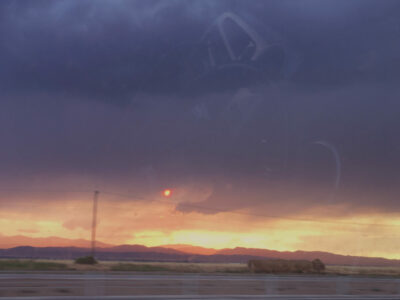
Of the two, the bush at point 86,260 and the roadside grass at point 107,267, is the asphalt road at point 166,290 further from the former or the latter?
the bush at point 86,260

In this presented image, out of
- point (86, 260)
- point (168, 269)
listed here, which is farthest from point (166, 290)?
point (86, 260)

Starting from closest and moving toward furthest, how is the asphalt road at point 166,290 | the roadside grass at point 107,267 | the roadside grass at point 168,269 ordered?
the asphalt road at point 166,290 → the roadside grass at point 107,267 → the roadside grass at point 168,269

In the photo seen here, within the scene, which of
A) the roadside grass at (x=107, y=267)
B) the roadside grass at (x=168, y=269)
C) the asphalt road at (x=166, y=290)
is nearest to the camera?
the asphalt road at (x=166, y=290)

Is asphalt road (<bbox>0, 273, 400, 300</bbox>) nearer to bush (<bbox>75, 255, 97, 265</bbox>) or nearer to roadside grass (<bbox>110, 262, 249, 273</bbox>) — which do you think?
roadside grass (<bbox>110, 262, 249, 273</bbox>)

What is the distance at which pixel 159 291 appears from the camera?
28484 mm

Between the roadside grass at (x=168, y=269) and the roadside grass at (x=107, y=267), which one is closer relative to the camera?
the roadside grass at (x=107, y=267)

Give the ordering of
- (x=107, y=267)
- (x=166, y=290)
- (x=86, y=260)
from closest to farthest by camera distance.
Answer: (x=166, y=290)
(x=107, y=267)
(x=86, y=260)

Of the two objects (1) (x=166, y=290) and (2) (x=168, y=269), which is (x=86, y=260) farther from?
(1) (x=166, y=290)

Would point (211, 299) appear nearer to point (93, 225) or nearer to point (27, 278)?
point (27, 278)

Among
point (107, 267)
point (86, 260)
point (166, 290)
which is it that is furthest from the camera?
point (86, 260)

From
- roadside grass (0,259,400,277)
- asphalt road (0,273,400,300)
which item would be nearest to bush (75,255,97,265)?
roadside grass (0,259,400,277)

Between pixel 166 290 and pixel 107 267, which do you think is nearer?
pixel 166 290

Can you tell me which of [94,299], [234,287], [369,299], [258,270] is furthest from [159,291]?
[258,270]

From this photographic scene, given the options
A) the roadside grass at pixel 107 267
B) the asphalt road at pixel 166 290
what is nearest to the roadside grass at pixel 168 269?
the roadside grass at pixel 107 267
